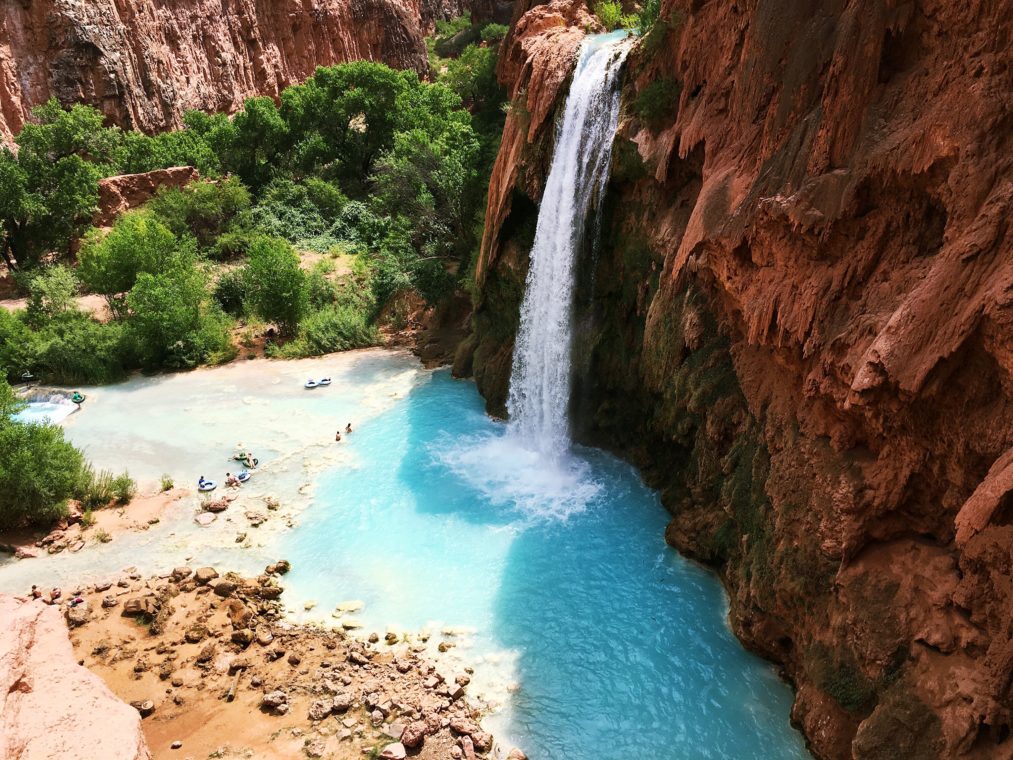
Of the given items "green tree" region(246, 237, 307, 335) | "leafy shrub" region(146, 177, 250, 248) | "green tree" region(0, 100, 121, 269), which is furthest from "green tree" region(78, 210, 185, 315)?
"green tree" region(0, 100, 121, 269)

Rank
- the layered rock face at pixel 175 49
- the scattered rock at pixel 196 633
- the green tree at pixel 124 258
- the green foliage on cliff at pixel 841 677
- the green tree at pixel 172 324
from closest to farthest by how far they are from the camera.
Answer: the green foliage on cliff at pixel 841 677
the scattered rock at pixel 196 633
the green tree at pixel 172 324
the green tree at pixel 124 258
the layered rock face at pixel 175 49

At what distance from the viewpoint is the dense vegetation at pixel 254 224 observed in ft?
75.3

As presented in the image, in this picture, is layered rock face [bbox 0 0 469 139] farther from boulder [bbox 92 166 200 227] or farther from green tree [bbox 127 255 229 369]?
green tree [bbox 127 255 229 369]

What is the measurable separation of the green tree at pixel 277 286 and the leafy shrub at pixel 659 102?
598 inches

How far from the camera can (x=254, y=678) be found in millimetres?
9875

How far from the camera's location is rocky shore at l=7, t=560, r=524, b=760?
28.8 ft

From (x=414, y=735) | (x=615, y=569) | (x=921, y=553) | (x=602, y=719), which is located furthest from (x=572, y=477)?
(x=921, y=553)

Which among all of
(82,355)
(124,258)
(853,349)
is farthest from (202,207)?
(853,349)

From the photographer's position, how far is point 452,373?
21.5 metres

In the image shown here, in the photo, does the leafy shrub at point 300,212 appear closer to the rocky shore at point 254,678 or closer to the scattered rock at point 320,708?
the rocky shore at point 254,678

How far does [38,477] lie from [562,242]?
40.5ft

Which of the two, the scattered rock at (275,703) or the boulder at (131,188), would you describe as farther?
the boulder at (131,188)

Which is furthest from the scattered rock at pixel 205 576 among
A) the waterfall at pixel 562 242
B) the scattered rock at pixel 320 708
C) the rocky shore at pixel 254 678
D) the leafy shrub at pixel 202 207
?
the leafy shrub at pixel 202 207

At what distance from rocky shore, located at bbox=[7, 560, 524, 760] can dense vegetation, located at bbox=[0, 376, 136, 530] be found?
2.83 metres
